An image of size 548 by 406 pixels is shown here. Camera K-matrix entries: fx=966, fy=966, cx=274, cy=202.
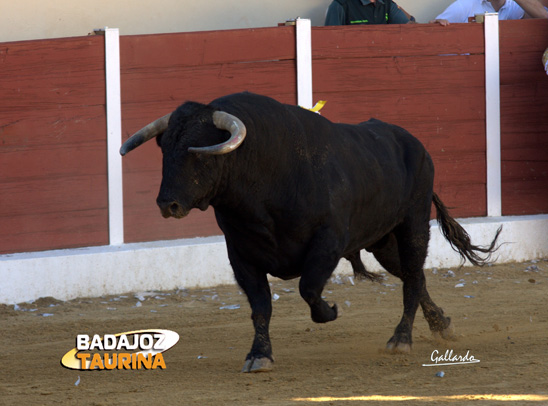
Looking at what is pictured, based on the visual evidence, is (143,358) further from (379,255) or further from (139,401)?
(379,255)

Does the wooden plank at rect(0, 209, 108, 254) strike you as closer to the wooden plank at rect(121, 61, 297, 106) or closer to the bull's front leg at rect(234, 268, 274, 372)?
the wooden plank at rect(121, 61, 297, 106)

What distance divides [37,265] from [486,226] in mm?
3320

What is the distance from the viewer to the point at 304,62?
276 inches

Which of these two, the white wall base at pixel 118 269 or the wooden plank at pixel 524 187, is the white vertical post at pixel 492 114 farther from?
the white wall base at pixel 118 269

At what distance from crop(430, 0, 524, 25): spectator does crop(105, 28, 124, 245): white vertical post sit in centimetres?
285

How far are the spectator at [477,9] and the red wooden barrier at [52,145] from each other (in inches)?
118

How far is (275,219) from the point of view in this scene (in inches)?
163

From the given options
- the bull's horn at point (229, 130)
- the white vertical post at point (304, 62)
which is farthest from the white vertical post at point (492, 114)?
the bull's horn at point (229, 130)

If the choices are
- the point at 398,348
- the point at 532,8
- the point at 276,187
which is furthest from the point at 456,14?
the point at 276,187

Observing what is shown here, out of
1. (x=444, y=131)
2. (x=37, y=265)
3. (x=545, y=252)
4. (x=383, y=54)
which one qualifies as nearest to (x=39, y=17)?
(x=37, y=265)

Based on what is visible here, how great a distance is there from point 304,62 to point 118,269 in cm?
202

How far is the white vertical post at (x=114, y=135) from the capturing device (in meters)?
6.53

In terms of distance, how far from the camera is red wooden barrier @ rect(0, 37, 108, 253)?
20.6 ft

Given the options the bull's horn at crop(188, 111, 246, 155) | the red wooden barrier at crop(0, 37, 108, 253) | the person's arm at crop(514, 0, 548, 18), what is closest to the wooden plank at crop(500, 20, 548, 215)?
the person's arm at crop(514, 0, 548, 18)
